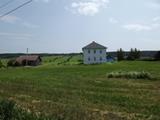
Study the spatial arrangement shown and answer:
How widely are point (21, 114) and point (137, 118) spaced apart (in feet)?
17.7

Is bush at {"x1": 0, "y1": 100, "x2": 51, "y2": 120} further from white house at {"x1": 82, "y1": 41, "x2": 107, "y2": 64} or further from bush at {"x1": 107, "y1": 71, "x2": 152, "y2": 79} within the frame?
white house at {"x1": 82, "y1": 41, "x2": 107, "y2": 64}

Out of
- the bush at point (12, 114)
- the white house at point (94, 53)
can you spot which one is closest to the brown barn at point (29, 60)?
the white house at point (94, 53)

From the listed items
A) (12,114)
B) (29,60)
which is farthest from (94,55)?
(12,114)

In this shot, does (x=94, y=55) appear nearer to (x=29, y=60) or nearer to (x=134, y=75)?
(x=29, y=60)

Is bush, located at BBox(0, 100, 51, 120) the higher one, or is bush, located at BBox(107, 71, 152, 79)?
bush, located at BBox(0, 100, 51, 120)

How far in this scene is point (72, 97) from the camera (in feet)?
77.7

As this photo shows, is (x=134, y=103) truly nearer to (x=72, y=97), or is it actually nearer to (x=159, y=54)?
(x=72, y=97)

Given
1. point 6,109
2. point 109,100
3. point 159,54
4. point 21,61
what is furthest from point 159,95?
point 21,61

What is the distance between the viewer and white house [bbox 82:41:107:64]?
110562mm

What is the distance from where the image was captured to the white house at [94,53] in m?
111

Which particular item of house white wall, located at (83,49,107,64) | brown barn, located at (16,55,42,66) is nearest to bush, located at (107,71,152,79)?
brown barn, located at (16,55,42,66)

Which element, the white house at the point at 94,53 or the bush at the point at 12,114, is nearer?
the bush at the point at 12,114

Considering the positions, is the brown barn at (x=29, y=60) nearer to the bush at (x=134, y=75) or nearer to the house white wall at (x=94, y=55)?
the house white wall at (x=94, y=55)

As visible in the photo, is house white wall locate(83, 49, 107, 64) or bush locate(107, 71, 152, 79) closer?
bush locate(107, 71, 152, 79)
